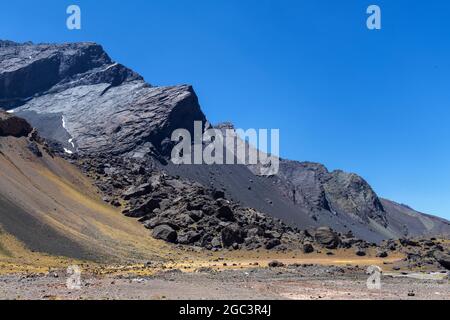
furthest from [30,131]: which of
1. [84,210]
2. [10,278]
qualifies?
[10,278]

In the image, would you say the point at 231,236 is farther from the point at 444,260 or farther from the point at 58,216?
the point at 444,260

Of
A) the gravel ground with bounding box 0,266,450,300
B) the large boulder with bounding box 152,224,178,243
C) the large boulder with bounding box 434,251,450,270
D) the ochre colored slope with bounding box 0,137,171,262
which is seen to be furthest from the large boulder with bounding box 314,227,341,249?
the gravel ground with bounding box 0,266,450,300

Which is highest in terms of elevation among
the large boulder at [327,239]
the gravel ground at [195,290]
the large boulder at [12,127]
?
the large boulder at [12,127]

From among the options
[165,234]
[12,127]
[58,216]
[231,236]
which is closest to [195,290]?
[58,216]

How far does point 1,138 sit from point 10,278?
69.8 metres

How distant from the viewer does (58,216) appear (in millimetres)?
76312

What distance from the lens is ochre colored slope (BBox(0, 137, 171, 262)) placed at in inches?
2485

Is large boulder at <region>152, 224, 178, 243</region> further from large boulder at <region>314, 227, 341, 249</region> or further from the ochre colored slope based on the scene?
large boulder at <region>314, 227, 341, 249</region>

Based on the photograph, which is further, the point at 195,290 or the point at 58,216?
the point at 58,216

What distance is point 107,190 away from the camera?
111m

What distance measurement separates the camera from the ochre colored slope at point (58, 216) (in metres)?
63.1

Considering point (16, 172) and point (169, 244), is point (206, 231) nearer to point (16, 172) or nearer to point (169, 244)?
point (169, 244)

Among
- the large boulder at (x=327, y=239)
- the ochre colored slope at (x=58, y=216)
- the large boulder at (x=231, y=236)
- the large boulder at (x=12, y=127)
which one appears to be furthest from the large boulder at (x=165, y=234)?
the large boulder at (x=12, y=127)

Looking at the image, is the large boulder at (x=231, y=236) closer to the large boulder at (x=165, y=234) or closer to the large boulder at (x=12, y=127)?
the large boulder at (x=165, y=234)
